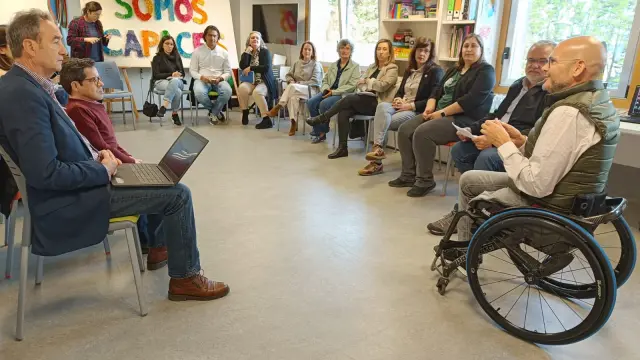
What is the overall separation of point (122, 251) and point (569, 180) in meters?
2.14

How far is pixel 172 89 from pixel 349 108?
2.66 metres

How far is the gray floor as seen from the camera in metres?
1.65

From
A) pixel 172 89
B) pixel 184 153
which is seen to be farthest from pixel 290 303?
pixel 172 89

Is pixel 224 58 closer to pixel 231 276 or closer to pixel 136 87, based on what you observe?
pixel 136 87

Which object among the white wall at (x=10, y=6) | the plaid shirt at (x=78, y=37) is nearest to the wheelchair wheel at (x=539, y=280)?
the plaid shirt at (x=78, y=37)

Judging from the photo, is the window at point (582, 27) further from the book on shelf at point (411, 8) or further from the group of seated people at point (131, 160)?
the group of seated people at point (131, 160)

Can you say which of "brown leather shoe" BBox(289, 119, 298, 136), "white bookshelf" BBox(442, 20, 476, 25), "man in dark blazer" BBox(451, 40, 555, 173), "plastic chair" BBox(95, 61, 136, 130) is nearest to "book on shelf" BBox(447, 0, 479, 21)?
"white bookshelf" BBox(442, 20, 476, 25)

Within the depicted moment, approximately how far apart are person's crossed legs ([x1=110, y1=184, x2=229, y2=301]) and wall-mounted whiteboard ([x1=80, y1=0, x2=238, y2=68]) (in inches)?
208

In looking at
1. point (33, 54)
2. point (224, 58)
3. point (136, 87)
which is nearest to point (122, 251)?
point (33, 54)

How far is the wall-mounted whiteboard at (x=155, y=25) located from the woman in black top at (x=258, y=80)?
844mm

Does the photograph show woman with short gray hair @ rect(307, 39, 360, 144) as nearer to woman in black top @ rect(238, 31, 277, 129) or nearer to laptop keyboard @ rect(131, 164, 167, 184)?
woman in black top @ rect(238, 31, 277, 129)

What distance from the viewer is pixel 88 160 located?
166 centimetres

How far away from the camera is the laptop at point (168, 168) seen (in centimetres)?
177

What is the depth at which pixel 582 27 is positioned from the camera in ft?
11.8
